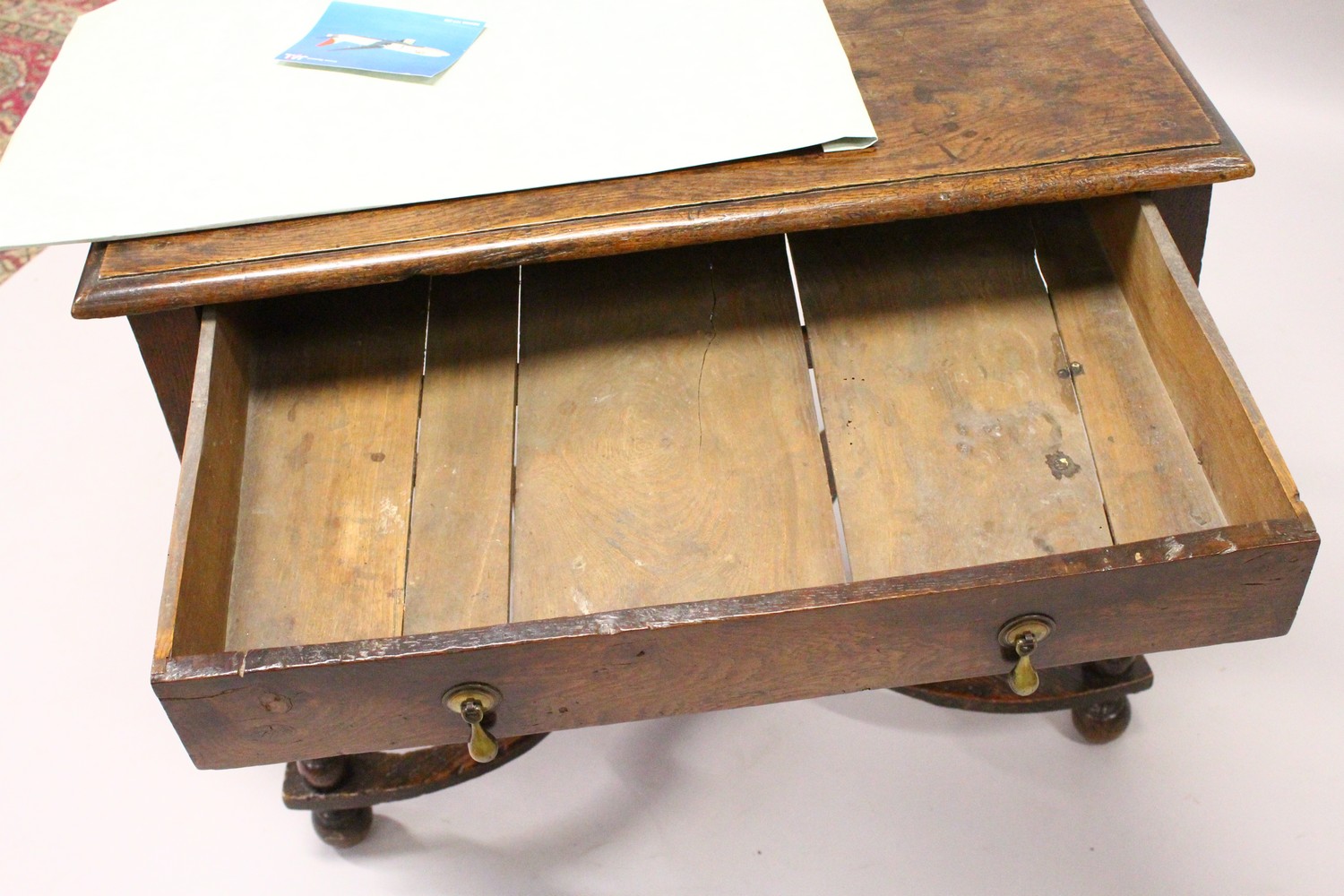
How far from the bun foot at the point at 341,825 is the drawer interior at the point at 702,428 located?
39cm

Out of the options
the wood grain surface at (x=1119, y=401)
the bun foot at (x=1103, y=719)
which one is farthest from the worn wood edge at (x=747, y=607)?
the bun foot at (x=1103, y=719)

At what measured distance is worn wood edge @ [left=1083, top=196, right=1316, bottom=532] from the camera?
1146mm

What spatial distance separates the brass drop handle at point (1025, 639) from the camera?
45.3 inches

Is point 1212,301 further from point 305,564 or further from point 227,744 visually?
point 227,744

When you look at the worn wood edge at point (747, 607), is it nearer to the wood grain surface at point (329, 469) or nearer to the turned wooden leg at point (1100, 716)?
the wood grain surface at point (329, 469)

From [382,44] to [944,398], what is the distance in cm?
66

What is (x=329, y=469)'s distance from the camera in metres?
1.39

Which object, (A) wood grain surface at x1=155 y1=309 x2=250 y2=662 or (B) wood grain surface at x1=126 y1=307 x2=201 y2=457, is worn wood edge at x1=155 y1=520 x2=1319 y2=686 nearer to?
(A) wood grain surface at x1=155 y1=309 x2=250 y2=662

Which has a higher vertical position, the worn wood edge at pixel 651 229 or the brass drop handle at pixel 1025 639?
the worn wood edge at pixel 651 229

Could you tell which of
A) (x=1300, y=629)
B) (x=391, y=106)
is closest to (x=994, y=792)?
(x=1300, y=629)

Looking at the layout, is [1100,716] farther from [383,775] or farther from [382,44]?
[382,44]

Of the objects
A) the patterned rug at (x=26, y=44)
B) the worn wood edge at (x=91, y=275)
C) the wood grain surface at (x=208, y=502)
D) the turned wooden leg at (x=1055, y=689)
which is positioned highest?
the worn wood edge at (x=91, y=275)

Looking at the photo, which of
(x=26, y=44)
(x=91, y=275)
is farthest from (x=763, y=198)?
(x=26, y=44)

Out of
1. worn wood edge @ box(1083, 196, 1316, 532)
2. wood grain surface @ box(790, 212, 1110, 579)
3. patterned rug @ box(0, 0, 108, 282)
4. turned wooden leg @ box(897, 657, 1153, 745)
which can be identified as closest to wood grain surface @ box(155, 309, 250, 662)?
wood grain surface @ box(790, 212, 1110, 579)
